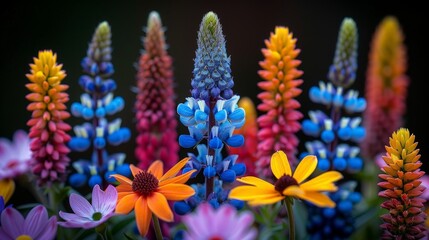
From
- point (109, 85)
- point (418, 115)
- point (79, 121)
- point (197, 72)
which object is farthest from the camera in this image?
point (418, 115)

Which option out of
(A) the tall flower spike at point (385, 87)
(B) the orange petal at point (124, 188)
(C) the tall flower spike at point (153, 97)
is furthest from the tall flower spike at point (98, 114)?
(A) the tall flower spike at point (385, 87)

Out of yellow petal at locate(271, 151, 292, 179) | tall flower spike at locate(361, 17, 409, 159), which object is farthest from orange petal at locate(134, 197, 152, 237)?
tall flower spike at locate(361, 17, 409, 159)

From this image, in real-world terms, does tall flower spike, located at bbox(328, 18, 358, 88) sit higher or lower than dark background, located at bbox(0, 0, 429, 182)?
lower

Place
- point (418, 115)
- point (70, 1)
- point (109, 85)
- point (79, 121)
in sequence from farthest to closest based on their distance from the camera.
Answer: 1. point (418, 115)
2. point (70, 1)
3. point (79, 121)
4. point (109, 85)

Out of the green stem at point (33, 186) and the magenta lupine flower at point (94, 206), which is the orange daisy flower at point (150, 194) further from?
the green stem at point (33, 186)

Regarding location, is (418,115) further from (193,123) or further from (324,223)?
(193,123)

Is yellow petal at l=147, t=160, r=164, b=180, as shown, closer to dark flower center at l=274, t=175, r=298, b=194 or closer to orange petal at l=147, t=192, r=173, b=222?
orange petal at l=147, t=192, r=173, b=222

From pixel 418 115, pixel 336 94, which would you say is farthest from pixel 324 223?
pixel 418 115
